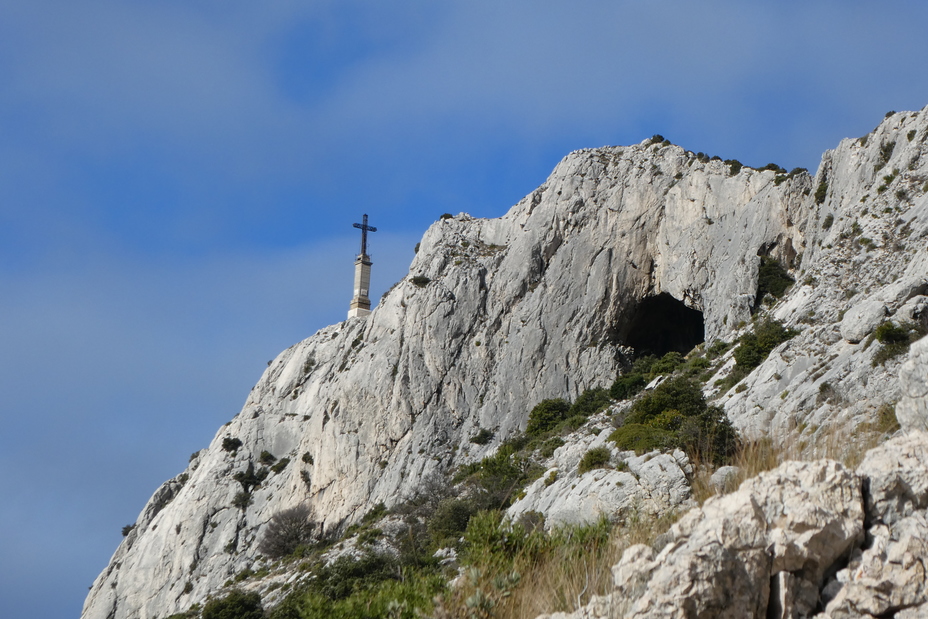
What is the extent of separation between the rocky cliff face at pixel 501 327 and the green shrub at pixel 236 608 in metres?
12.4

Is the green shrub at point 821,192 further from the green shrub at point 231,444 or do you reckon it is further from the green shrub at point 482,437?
the green shrub at point 231,444

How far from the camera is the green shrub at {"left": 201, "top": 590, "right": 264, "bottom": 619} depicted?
128ft

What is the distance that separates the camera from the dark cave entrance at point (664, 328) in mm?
57125

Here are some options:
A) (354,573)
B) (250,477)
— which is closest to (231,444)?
(250,477)

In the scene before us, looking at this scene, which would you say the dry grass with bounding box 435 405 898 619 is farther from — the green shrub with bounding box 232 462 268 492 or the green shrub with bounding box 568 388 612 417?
→ the green shrub with bounding box 232 462 268 492

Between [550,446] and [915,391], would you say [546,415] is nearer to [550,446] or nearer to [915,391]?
[550,446]

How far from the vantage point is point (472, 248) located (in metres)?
64.9

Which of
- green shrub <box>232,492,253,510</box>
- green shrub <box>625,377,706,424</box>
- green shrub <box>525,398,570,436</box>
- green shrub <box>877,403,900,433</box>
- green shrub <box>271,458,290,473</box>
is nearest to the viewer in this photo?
green shrub <box>877,403,900,433</box>

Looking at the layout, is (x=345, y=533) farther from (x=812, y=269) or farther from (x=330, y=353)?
(x=812, y=269)

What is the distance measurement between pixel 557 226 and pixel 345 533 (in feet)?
83.2

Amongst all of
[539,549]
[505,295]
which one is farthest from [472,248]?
[539,549]

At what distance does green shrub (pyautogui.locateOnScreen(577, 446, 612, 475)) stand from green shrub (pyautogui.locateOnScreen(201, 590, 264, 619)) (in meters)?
19.3

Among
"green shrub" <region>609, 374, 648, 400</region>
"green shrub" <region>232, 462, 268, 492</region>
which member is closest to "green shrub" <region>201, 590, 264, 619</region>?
"green shrub" <region>232, 462, 268, 492</region>

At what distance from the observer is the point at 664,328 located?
194 ft
